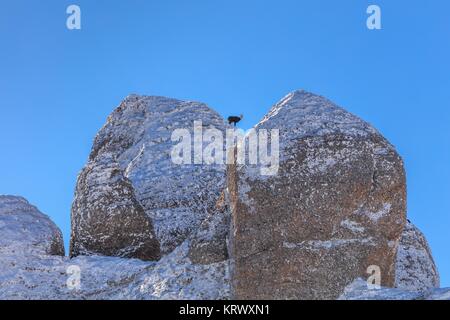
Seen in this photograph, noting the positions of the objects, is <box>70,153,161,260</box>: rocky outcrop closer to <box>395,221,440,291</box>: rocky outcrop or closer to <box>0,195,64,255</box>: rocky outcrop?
<box>0,195,64,255</box>: rocky outcrop

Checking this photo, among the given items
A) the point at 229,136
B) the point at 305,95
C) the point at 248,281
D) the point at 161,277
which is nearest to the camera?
the point at 248,281

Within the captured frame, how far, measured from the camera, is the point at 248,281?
39.2ft

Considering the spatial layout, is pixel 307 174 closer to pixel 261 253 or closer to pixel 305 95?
pixel 261 253

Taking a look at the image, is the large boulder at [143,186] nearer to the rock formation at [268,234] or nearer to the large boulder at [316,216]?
the rock formation at [268,234]

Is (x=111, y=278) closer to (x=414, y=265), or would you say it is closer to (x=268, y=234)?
(x=268, y=234)

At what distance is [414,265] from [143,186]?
5492 mm

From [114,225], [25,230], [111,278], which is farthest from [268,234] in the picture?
[25,230]

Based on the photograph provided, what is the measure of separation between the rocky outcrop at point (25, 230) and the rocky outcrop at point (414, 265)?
6.06m

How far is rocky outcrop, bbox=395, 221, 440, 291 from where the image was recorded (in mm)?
15781

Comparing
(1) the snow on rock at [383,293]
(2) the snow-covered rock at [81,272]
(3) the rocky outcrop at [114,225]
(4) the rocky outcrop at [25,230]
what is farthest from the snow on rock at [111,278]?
(1) the snow on rock at [383,293]

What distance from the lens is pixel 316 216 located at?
12141 millimetres

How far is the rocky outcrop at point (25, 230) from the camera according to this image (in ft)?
47.5
